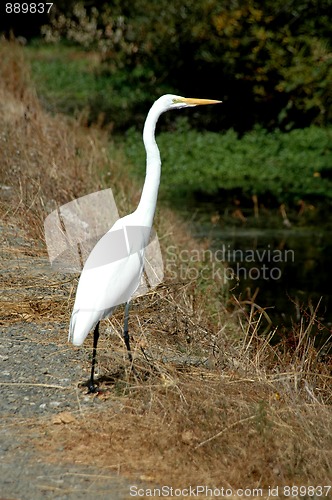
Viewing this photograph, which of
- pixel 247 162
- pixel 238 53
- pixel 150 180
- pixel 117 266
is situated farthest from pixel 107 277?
pixel 238 53

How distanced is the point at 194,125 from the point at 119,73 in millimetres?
5665

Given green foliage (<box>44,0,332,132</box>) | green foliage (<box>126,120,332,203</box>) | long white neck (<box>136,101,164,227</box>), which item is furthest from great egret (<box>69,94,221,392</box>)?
green foliage (<box>44,0,332,132</box>)

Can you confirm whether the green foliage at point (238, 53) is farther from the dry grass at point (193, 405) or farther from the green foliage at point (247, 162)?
the dry grass at point (193, 405)

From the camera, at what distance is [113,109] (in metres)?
17.6

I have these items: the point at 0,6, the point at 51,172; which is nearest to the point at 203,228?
the point at 51,172

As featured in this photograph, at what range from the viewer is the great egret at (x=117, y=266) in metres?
4.38

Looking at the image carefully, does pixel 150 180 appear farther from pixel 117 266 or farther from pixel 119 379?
pixel 119 379

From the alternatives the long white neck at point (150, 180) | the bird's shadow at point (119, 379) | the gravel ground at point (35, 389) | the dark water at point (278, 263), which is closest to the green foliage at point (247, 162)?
the dark water at point (278, 263)

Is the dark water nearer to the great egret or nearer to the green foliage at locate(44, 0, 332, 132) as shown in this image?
the great egret

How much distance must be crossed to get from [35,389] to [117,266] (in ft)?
2.51

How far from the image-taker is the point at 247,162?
1397 cm

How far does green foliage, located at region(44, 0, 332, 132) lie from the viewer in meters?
14.0

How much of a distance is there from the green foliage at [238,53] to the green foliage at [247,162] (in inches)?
25.7

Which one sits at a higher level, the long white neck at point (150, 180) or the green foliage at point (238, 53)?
the long white neck at point (150, 180)
